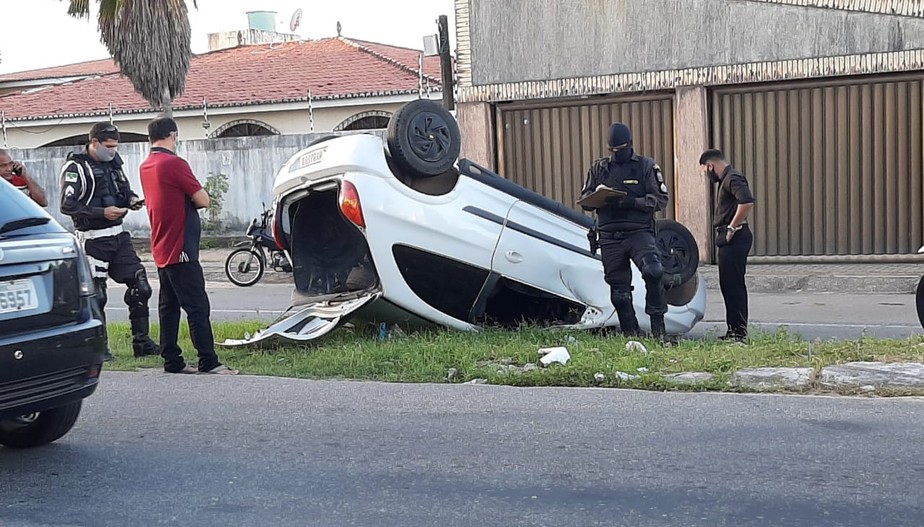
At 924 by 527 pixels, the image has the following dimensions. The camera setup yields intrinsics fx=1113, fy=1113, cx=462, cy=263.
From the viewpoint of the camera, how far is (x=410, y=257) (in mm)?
7895

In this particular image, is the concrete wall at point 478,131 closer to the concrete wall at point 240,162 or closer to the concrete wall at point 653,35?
the concrete wall at point 653,35

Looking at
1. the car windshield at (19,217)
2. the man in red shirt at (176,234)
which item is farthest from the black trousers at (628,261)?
the car windshield at (19,217)

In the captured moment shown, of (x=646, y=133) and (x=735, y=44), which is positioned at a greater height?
(x=735, y=44)

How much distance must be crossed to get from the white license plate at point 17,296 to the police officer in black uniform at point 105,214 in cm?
327

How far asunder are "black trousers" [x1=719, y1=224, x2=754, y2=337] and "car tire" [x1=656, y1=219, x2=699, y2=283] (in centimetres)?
26

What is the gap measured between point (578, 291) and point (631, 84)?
7044mm

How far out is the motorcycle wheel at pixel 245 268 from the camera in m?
15.4

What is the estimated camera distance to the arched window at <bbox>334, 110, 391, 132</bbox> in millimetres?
22156

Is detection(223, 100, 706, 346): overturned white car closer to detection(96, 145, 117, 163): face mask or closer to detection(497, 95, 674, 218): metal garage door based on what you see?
detection(96, 145, 117, 163): face mask

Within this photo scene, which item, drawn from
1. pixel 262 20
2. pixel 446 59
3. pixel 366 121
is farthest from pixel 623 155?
pixel 262 20

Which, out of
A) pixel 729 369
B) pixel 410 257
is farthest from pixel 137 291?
pixel 729 369

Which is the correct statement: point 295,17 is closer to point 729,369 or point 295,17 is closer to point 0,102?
point 0,102

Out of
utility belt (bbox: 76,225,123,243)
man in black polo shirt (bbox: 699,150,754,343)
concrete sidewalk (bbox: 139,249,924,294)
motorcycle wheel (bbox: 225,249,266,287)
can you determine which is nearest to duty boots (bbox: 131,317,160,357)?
utility belt (bbox: 76,225,123,243)

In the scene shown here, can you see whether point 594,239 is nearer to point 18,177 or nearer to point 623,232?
point 623,232
